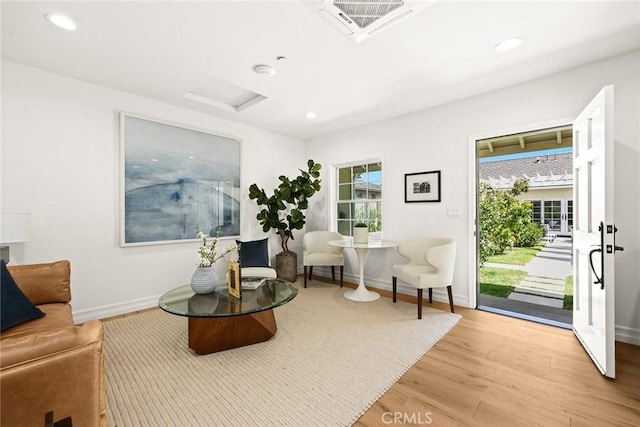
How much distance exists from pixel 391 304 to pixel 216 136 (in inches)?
132

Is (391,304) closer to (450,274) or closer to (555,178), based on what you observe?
(450,274)

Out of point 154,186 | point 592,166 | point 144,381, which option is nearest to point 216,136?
point 154,186

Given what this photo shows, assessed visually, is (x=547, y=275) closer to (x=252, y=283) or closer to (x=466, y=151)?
(x=466, y=151)

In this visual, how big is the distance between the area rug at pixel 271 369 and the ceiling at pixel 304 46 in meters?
2.57

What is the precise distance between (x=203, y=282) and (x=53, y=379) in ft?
5.44

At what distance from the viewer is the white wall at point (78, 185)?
8.70 feet

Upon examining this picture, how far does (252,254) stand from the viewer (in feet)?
12.8

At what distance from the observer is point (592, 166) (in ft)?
7.34

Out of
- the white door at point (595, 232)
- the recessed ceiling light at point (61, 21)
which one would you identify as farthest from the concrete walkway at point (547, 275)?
the recessed ceiling light at point (61, 21)

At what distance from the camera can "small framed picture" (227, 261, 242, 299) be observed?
7.92 feet

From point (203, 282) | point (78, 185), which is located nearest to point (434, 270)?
point (203, 282)

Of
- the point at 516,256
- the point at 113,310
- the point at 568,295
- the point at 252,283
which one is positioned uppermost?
the point at 252,283

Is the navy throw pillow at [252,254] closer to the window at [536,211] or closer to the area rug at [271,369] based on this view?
the area rug at [271,369]

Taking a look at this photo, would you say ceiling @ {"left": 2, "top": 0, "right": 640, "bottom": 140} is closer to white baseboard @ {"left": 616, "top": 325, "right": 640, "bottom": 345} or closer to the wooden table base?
the wooden table base
